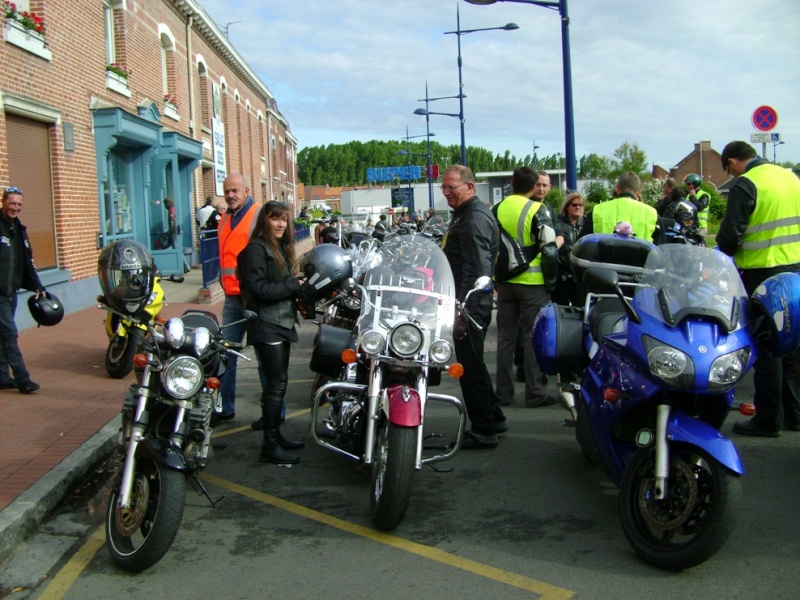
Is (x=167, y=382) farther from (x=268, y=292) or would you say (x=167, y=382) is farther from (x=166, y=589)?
(x=268, y=292)

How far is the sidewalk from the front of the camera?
15.6ft

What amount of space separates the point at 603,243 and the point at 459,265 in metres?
1.21

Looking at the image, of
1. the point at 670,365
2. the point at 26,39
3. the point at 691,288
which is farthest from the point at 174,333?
the point at 26,39

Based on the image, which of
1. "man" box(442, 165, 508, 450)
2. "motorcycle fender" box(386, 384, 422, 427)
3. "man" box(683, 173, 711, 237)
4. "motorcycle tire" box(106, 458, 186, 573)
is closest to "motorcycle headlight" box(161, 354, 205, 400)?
"motorcycle tire" box(106, 458, 186, 573)

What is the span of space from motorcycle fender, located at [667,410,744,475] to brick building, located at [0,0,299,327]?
992 cm

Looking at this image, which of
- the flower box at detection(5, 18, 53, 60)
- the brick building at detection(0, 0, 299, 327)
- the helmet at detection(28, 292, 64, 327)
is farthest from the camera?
the brick building at detection(0, 0, 299, 327)

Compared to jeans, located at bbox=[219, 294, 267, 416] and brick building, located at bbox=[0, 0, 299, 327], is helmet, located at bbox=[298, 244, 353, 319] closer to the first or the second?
jeans, located at bbox=[219, 294, 267, 416]

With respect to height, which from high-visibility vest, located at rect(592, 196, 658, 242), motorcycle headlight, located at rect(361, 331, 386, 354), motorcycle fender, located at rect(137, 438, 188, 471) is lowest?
motorcycle fender, located at rect(137, 438, 188, 471)

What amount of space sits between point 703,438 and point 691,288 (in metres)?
0.76

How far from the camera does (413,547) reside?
4242 mm

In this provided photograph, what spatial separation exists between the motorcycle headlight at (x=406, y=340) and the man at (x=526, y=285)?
2.56 metres

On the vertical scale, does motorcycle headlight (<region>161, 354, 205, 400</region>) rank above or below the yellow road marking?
above

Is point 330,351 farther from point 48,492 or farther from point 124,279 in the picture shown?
point 48,492

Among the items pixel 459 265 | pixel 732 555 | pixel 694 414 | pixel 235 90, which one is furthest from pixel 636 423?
pixel 235 90
